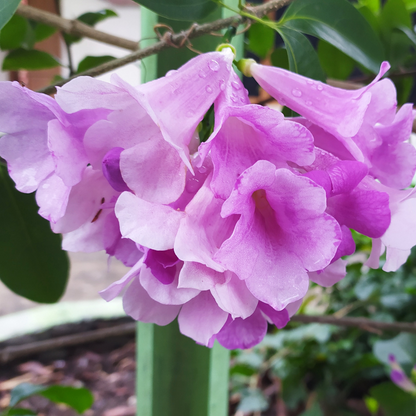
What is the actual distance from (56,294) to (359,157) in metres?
0.41

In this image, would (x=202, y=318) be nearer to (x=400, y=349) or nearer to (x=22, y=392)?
(x=22, y=392)

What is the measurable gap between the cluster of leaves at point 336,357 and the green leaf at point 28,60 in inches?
34.9

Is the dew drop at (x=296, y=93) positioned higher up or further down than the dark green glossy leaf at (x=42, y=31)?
higher up

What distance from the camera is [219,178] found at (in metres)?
0.21

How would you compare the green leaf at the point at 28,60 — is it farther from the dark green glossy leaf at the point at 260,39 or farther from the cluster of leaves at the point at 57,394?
the cluster of leaves at the point at 57,394

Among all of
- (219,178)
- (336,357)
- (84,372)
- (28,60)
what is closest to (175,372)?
(219,178)

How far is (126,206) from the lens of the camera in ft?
0.66

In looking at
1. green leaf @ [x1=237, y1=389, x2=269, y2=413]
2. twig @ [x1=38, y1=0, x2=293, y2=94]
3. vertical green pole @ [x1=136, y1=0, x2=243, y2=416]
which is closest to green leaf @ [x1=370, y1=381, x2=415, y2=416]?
green leaf @ [x1=237, y1=389, x2=269, y2=413]

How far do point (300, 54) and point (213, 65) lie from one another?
0.40ft

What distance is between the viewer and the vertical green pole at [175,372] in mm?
450

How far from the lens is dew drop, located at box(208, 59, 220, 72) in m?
0.25

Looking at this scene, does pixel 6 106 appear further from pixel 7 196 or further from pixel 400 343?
pixel 400 343

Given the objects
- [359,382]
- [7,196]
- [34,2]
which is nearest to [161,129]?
[7,196]

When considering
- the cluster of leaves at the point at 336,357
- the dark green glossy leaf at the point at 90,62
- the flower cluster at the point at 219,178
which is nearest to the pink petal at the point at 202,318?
the flower cluster at the point at 219,178
